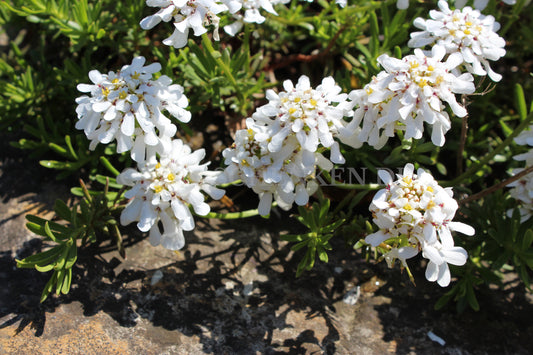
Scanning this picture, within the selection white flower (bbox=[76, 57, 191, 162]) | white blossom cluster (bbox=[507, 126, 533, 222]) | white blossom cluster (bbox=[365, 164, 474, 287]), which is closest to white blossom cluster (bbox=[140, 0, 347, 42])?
white flower (bbox=[76, 57, 191, 162])

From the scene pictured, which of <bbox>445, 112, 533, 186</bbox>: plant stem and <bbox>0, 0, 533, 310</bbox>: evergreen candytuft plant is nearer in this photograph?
<bbox>0, 0, 533, 310</bbox>: evergreen candytuft plant

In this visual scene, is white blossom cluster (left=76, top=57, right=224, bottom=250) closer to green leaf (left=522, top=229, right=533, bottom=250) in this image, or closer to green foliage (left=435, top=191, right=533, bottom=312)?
green foliage (left=435, top=191, right=533, bottom=312)

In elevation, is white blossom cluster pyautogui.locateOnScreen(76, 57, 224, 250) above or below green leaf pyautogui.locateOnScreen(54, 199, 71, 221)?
above

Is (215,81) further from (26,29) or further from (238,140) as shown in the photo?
(26,29)

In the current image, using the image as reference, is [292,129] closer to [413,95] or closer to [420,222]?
[413,95]

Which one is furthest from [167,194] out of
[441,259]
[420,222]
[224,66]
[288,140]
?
[441,259]
